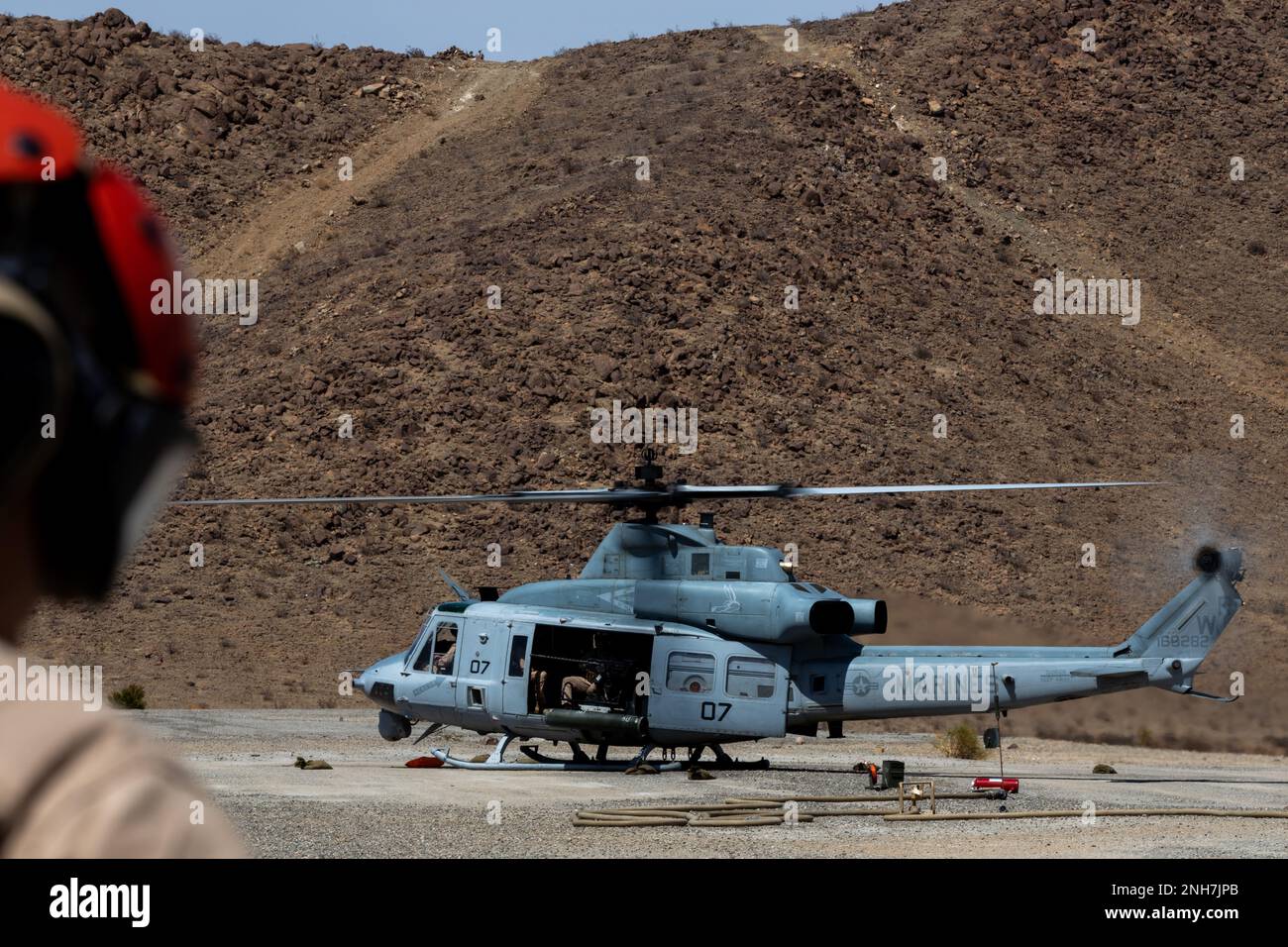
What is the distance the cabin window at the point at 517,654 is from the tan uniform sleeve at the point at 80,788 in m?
21.0

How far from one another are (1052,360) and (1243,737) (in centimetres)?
2998

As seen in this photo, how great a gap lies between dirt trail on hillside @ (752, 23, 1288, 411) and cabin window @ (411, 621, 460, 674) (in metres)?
44.3

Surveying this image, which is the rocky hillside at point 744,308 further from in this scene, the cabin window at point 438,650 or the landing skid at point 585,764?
the cabin window at point 438,650

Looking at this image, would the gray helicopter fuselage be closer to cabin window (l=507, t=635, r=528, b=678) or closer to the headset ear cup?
cabin window (l=507, t=635, r=528, b=678)

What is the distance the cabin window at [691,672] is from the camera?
21.2 m

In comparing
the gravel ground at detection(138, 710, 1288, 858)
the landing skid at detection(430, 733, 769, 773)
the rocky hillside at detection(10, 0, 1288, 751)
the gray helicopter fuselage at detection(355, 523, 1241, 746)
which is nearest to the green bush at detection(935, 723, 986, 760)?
the gravel ground at detection(138, 710, 1288, 858)

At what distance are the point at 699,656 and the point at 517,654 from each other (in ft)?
8.96

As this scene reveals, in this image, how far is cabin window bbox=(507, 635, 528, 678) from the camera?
22078 millimetres

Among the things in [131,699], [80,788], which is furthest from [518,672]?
[80,788]

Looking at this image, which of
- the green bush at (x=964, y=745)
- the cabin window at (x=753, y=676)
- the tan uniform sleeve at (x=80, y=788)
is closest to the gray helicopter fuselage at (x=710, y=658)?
the cabin window at (x=753, y=676)

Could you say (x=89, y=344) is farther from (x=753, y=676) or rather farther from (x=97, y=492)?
(x=753, y=676)
